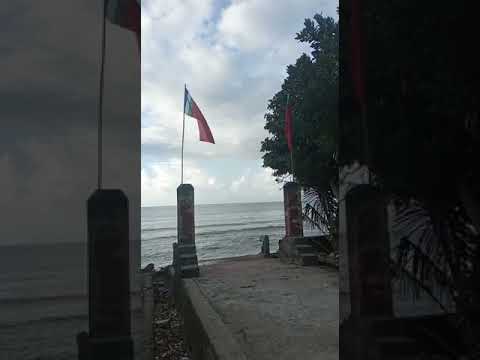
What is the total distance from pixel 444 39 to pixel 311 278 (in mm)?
8168

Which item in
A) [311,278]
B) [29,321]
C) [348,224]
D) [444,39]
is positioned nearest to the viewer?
[444,39]

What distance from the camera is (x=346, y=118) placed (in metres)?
3.28

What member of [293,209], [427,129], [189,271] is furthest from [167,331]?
[427,129]

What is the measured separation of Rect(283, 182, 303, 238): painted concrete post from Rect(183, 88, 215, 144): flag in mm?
3085

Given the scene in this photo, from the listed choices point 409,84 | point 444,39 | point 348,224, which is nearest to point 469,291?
point 348,224

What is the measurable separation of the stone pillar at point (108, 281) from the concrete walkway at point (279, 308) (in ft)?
8.01

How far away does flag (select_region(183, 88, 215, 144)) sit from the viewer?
1395 cm

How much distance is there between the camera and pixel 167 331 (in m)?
8.86

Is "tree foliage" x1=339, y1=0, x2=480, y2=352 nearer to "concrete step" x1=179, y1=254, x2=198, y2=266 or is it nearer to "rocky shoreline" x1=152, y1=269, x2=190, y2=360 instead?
"rocky shoreline" x1=152, y1=269, x2=190, y2=360

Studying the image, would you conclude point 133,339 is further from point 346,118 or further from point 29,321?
point 346,118

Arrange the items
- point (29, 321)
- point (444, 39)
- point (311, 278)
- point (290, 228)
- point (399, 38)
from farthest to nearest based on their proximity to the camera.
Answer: point (290, 228), point (311, 278), point (29, 321), point (399, 38), point (444, 39)

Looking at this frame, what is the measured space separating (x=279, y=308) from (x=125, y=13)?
567cm

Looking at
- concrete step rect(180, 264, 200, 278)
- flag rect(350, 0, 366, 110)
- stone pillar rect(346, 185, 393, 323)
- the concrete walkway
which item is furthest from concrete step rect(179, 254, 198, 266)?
flag rect(350, 0, 366, 110)

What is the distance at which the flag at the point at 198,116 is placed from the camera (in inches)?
549
